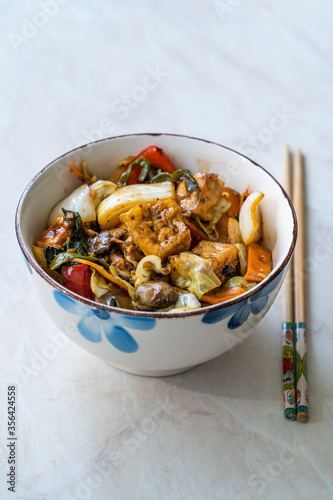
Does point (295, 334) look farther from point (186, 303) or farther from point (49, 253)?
point (49, 253)

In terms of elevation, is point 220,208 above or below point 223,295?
above

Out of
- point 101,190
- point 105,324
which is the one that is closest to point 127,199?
point 101,190

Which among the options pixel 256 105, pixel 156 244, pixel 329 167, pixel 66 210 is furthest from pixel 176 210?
pixel 256 105

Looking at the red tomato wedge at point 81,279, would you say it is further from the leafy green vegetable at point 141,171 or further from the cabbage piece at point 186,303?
the leafy green vegetable at point 141,171

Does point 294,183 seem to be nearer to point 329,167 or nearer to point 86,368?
point 329,167

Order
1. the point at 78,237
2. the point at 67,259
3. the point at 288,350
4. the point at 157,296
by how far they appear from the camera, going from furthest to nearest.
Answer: the point at 288,350 < the point at 78,237 < the point at 67,259 < the point at 157,296

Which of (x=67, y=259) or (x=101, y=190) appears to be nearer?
(x=67, y=259)

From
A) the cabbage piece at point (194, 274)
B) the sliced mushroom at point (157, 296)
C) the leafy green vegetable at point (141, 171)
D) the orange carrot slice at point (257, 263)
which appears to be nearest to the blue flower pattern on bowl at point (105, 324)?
the sliced mushroom at point (157, 296)
